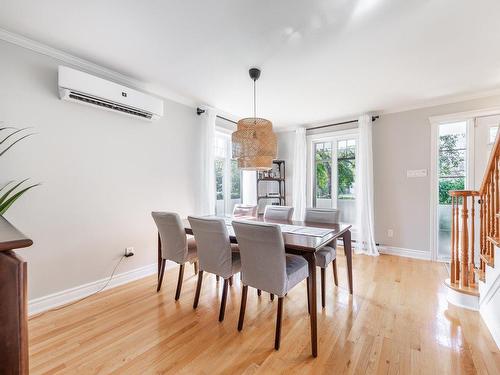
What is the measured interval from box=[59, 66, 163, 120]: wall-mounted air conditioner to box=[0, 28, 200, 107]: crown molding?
0.24 meters

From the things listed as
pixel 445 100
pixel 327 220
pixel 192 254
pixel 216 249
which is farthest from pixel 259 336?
pixel 445 100

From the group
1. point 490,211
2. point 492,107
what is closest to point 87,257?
point 490,211

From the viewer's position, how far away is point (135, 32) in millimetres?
2039

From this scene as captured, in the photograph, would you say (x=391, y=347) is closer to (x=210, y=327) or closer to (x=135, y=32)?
(x=210, y=327)

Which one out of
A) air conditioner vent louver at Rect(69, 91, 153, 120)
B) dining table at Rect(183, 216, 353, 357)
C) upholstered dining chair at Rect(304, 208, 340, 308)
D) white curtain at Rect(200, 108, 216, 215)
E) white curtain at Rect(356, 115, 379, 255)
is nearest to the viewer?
dining table at Rect(183, 216, 353, 357)

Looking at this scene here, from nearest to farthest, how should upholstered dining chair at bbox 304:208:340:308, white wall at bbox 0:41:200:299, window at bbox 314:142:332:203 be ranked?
white wall at bbox 0:41:200:299
upholstered dining chair at bbox 304:208:340:308
window at bbox 314:142:332:203

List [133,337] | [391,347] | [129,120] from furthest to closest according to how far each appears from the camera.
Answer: [129,120], [133,337], [391,347]

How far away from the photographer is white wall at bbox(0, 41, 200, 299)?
7.02 ft

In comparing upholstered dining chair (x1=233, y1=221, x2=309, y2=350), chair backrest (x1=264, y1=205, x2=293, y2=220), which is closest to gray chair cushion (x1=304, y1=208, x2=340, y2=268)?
chair backrest (x1=264, y1=205, x2=293, y2=220)

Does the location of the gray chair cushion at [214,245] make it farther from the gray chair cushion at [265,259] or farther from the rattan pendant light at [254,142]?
the rattan pendant light at [254,142]

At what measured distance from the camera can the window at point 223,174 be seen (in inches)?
170

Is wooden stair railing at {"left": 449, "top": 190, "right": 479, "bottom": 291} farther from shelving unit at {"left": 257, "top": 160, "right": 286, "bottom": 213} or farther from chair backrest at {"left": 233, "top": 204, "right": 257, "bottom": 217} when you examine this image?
shelving unit at {"left": 257, "top": 160, "right": 286, "bottom": 213}

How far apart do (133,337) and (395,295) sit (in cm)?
250

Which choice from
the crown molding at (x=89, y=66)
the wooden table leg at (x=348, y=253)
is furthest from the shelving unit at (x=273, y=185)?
the wooden table leg at (x=348, y=253)
